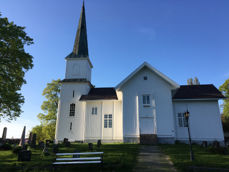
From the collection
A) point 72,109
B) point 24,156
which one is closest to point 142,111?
point 72,109

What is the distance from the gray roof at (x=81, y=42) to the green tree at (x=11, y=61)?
34.8ft

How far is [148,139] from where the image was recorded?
1895 cm

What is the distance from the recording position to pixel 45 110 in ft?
101

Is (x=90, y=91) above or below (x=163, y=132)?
above

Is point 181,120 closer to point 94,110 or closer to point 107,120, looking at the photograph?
point 107,120

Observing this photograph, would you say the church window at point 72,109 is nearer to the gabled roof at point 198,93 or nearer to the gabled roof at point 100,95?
the gabled roof at point 100,95

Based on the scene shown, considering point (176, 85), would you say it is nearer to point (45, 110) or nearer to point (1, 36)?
point (1, 36)

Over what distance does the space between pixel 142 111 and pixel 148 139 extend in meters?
3.24

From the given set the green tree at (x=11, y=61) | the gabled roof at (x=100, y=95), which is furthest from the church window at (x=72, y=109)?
the green tree at (x=11, y=61)

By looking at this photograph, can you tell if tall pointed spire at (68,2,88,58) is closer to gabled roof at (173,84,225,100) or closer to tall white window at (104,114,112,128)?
tall white window at (104,114,112,128)

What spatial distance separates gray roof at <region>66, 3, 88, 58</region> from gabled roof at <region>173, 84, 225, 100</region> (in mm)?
15460

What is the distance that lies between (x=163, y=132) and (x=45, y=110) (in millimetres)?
21889

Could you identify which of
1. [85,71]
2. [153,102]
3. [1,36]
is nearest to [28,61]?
[1,36]

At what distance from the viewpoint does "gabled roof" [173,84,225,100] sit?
20430mm
